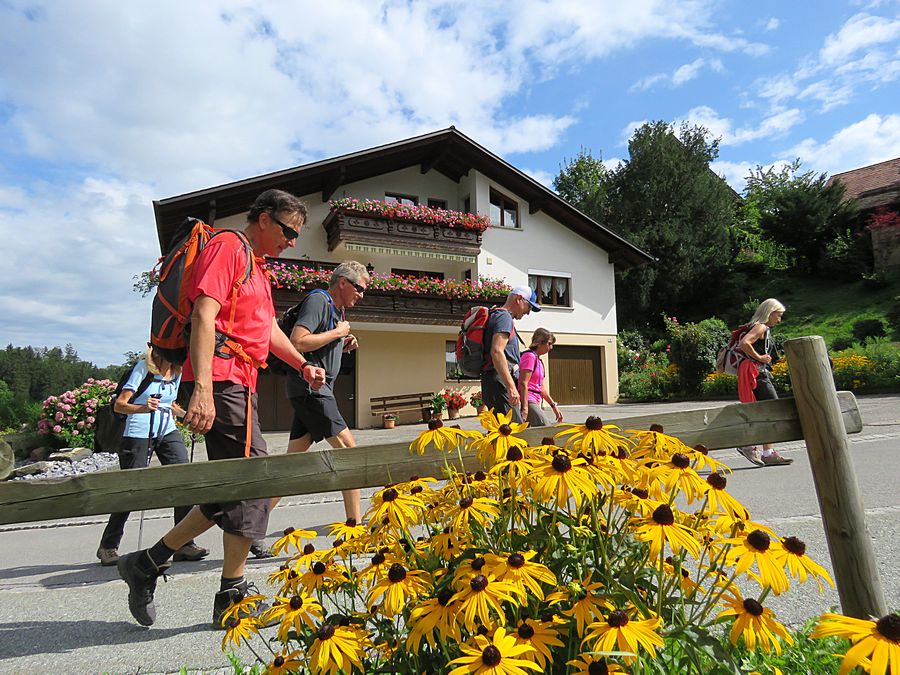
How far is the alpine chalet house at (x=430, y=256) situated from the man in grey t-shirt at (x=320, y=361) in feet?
44.3

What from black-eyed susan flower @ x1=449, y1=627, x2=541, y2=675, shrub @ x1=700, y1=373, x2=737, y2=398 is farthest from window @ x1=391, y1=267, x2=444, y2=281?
black-eyed susan flower @ x1=449, y1=627, x2=541, y2=675

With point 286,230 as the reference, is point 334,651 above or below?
below

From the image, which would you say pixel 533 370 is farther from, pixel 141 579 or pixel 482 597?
pixel 482 597

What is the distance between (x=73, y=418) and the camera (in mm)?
14320

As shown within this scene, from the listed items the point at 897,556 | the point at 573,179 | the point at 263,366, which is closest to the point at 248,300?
the point at 263,366

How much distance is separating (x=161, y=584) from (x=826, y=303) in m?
33.8

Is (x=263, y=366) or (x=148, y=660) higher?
(x=263, y=366)

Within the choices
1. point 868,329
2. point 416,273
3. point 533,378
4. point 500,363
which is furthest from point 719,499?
point 868,329

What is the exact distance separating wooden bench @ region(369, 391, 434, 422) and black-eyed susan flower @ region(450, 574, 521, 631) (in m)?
18.7

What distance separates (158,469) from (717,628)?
2331 millimetres

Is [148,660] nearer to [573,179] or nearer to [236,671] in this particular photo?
[236,671]

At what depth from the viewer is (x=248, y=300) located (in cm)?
279

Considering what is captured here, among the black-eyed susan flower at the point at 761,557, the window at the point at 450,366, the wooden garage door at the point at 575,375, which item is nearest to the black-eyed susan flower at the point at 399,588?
the black-eyed susan flower at the point at 761,557

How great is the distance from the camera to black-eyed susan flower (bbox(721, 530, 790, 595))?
3.86ft
